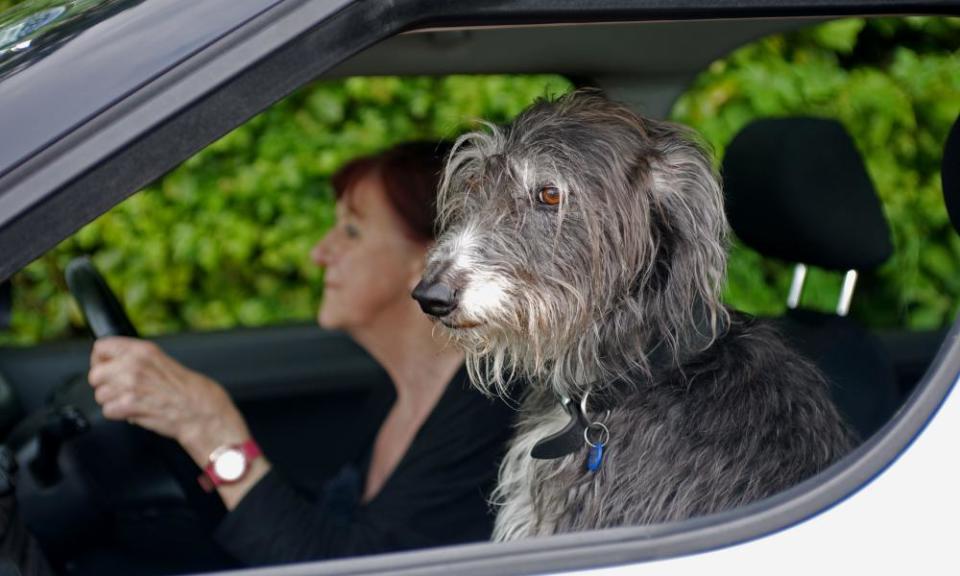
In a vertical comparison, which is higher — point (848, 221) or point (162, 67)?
point (162, 67)

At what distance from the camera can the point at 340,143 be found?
495 centimetres

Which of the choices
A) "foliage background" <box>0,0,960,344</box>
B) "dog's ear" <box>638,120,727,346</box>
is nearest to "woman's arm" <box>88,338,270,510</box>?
"dog's ear" <box>638,120,727,346</box>

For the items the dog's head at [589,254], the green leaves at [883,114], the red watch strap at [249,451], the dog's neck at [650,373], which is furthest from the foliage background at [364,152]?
the dog's neck at [650,373]

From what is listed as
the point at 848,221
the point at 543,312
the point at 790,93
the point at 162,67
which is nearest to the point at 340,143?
the point at 790,93

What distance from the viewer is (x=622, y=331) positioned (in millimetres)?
2031

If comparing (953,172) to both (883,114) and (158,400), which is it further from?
(883,114)

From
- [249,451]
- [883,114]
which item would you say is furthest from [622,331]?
[883,114]

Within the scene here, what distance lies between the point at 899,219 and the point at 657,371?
3.29 meters

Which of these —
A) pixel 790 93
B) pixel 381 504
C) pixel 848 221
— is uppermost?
pixel 848 221

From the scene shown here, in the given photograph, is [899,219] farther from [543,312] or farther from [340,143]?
[543,312]

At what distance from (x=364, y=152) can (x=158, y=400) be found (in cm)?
216

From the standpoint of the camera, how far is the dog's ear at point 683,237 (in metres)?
2.01

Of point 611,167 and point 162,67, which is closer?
point 162,67

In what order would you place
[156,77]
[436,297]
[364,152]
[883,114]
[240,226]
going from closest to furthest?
[156,77] < [436,297] < [364,152] < [883,114] < [240,226]
